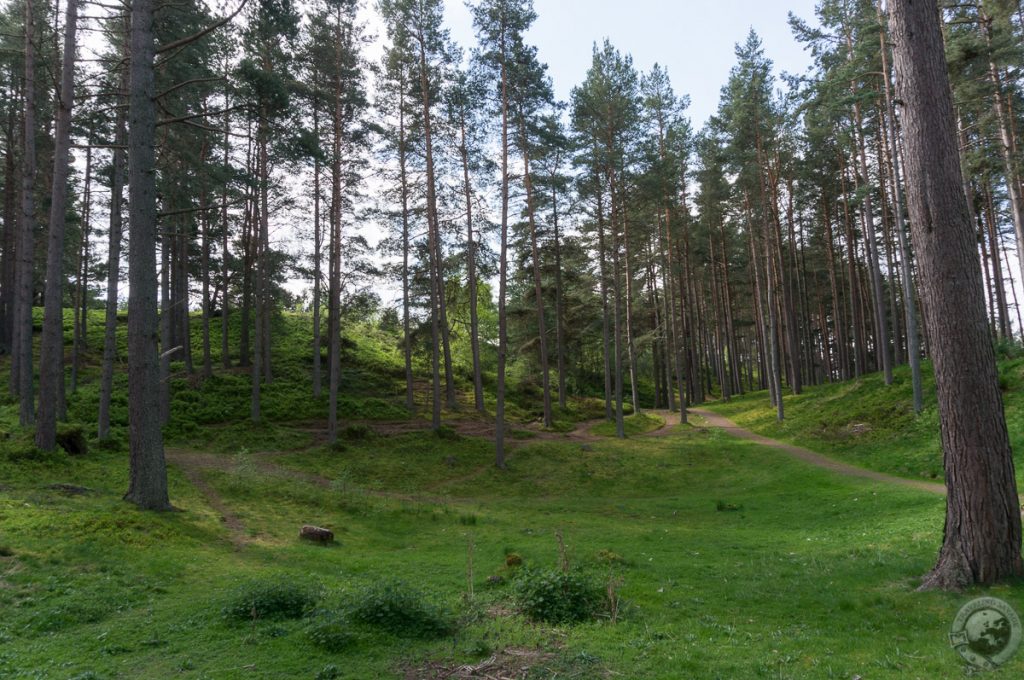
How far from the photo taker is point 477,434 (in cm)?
2664

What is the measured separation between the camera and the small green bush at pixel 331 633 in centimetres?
566

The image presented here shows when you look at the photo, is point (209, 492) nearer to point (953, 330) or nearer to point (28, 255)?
point (28, 255)

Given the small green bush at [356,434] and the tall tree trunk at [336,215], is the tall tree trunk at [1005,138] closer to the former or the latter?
the tall tree trunk at [336,215]

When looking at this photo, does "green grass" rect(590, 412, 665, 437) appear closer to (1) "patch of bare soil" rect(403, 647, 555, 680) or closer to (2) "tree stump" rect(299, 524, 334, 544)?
(2) "tree stump" rect(299, 524, 334, 544)

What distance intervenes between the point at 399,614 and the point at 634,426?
2770 cm

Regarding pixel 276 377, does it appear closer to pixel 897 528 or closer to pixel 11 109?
pixel 11 109

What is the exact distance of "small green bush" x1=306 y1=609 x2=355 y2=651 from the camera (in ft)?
18.6

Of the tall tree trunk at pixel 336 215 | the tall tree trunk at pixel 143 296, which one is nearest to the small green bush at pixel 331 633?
the tall tree trunk at pixel 143 296

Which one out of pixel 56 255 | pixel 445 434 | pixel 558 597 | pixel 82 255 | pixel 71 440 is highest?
pixel 82 255

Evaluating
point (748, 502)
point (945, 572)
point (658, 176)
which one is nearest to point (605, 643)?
point (945, 572)

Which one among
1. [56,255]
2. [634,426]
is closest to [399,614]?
[56,255]

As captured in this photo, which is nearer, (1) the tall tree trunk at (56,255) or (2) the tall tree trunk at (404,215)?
(1) the tall tree trunk at (56,255)

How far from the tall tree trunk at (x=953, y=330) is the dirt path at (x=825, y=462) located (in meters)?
8.46

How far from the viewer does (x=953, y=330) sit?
7527 millimetres
